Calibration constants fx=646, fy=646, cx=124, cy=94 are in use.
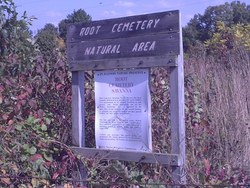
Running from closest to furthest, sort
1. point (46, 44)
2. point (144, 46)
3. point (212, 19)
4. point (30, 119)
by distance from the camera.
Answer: point (144, 46) → point (30, 119) → point (46, 44) → point (212, 19)

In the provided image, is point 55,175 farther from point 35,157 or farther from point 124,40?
point 124,40

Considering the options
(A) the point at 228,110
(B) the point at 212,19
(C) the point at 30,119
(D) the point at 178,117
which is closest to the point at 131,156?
(D) the point at 178,117

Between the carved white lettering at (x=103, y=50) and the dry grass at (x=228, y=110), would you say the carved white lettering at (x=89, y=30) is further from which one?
the dry grass at (x=228, y=110)

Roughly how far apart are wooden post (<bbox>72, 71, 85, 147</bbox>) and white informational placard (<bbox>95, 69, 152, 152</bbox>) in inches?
11.1

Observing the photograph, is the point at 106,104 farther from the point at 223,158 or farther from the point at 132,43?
the point at 223,158

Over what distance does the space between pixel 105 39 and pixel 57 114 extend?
111cm

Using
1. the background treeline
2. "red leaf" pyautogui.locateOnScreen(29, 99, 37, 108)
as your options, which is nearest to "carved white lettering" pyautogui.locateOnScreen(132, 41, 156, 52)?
the background treeline

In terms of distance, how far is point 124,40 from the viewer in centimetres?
578

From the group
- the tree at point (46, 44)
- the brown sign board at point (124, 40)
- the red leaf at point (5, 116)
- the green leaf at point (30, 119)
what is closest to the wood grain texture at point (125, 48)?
the brown sign board at point (124, 40)

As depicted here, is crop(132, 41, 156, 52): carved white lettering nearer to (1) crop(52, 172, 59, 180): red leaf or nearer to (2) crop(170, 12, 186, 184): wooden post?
(2) crop(170, 12, 186, 184): wooden post

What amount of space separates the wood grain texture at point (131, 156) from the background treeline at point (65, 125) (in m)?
0.08

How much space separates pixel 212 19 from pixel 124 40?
120ft

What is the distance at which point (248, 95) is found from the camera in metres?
7.14

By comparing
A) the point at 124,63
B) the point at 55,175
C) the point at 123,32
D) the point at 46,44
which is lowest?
the point at 55,175
